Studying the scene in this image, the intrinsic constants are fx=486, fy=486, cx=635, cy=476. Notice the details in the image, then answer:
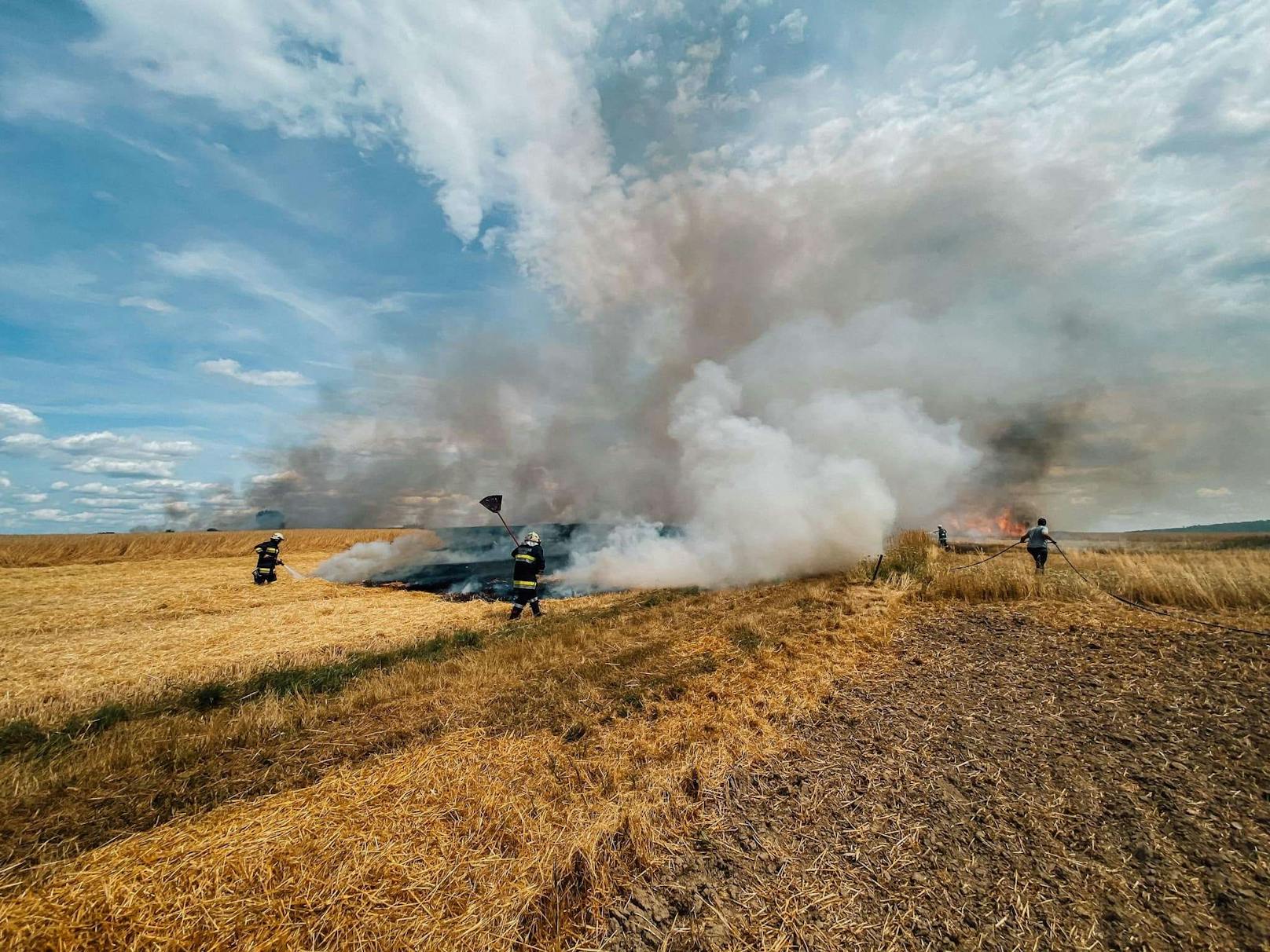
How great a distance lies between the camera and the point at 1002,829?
4695mm

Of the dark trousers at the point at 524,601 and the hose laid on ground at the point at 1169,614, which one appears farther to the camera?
the dark trousers at the point at 524,601

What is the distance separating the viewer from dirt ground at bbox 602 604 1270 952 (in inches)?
149

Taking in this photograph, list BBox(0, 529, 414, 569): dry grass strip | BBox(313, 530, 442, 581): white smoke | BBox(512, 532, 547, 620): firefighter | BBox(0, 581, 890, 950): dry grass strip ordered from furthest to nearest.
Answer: BBox(0, 529, 414, 569): dry grass strip
BBox(313, 530, 442, 581): white smoke
BBox(512, 532, 547, 620): firefighter
BBox(0, 581, 890, 950): dry grass strip

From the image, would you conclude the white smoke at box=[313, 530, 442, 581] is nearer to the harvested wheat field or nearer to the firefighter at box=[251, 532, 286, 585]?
the firefighter at box=[251, 532, 286, 585]

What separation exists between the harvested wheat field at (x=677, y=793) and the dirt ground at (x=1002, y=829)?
3 centimetres

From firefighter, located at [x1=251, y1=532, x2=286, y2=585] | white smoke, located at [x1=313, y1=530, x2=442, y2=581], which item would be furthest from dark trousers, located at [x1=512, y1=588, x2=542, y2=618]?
white smoke, located at [x1=313, y1=530, x2=442, y2=581]

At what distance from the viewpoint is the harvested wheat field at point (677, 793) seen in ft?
12.5

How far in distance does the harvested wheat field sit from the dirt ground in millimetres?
27

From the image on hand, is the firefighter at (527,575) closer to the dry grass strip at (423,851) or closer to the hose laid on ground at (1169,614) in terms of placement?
the dry grass strip at (423,851)

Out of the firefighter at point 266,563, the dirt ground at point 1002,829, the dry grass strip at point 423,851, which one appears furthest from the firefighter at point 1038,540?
the firefighter at point 266,563

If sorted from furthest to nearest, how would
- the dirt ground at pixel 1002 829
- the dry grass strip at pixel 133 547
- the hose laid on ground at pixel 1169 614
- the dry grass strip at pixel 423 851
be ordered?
the dry grass strip at pixel 133 547 → the hose laid on ground at pixel 1169 614 → the dirt ground at pixel 1002 829 → the dry grass strip at pixel 423 851

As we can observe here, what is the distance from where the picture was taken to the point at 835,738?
659 cm

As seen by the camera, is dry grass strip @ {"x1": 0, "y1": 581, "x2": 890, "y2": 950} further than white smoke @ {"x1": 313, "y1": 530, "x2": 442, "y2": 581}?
No

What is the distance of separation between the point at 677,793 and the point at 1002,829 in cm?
317
